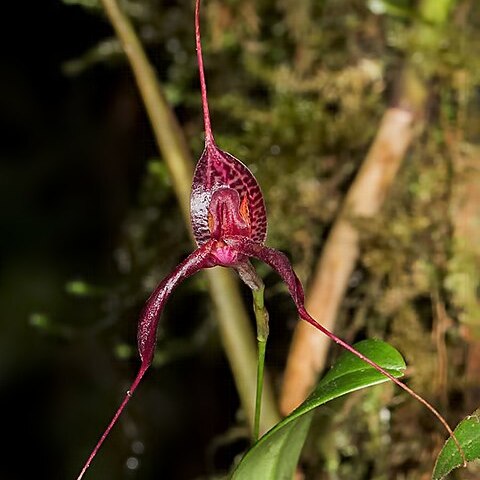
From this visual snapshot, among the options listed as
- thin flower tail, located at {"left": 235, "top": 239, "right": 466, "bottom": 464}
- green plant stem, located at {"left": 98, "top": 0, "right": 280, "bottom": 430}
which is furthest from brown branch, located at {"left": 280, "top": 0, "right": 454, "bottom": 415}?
thin flower tail, located at {"left": 235, "top": 239, "right": 466, "bottom": 464}

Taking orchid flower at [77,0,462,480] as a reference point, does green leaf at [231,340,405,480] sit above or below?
below

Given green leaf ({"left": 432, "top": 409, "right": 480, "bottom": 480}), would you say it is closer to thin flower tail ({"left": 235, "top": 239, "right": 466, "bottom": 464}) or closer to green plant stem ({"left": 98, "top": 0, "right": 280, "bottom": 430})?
thin flower tail ({"left": 235, "top": 239, "right": 466, "bottom": 464})

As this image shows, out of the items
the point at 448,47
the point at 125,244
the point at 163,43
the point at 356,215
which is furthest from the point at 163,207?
the point at 448,47

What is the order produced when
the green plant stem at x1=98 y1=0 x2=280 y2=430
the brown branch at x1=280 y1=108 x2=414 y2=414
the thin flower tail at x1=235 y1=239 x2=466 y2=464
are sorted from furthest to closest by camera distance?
the brown branch at x1=280 y1=108 x2=414 y2=414 → the green plant stem at x1=98 y1=0 x2=280 y2=430 → the thin flower tail at x1=235 y1=239 x2=466 y2=464

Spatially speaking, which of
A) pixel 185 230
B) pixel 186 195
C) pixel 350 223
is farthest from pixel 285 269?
pixel 185 230

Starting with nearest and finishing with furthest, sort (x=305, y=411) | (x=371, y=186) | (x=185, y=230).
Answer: (x=305, y=411), (x=371, y=186), (x=185, y=230)

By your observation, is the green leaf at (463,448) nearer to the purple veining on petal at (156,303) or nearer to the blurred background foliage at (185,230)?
the purple veining on petal at (156,303)

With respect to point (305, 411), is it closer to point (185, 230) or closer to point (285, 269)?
point (285, 269)

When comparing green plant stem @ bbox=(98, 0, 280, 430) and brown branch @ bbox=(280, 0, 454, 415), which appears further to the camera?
brown branch @ bbox=(280, 0, 454, 415)
